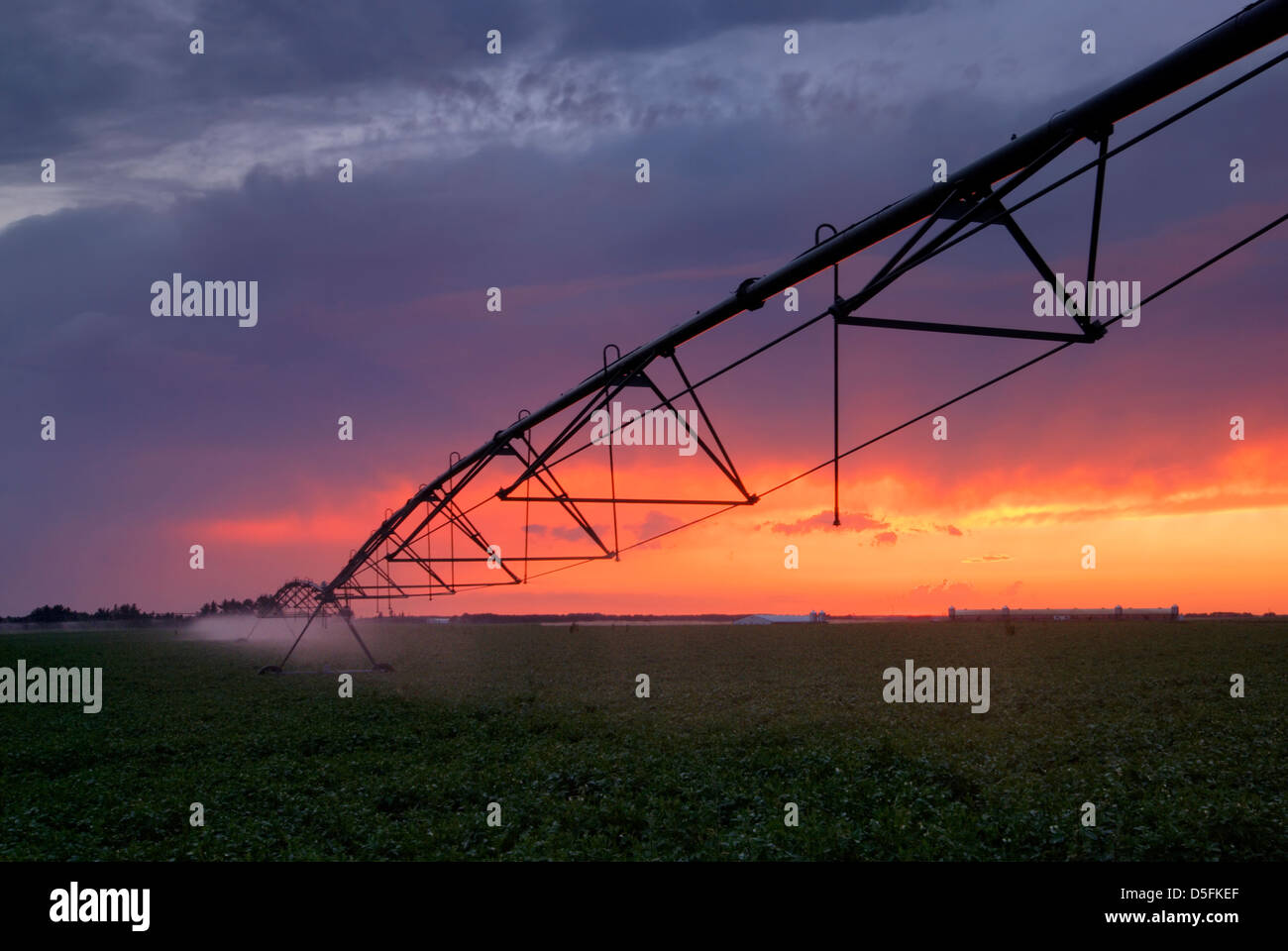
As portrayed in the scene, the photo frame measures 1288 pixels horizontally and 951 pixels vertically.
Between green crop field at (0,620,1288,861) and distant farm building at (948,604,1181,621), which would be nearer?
green crop field at (0,620,1288,861)

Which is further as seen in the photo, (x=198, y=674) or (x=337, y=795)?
(x=198, y=674)

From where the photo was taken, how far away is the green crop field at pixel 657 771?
1474 centimetres

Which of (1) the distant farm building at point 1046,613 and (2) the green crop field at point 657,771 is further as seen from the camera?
(1) the distant farm building at point 1046,613

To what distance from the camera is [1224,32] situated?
6.64 m

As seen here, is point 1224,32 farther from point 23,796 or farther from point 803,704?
point 803,704

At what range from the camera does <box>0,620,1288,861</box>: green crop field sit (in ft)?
48.4

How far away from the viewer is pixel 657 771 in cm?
1988

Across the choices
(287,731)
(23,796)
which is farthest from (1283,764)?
(23,796)

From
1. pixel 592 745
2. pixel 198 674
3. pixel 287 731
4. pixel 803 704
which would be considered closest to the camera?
pixel 592 745

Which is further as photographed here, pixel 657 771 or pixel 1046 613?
pixel 1046 613

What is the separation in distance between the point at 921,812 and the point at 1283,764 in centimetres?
939
